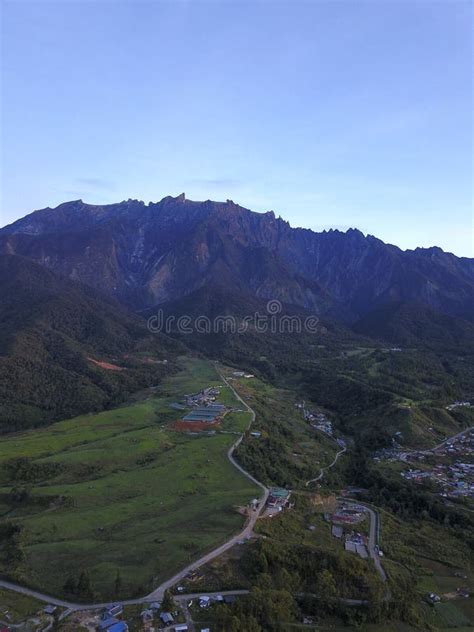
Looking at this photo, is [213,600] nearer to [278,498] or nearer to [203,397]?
[278,498]

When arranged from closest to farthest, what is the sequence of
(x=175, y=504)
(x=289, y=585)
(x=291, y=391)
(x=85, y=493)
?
(x=289, y=585) < (x=175, y=504) < (x=85, y=493) < (x=291, y=391)

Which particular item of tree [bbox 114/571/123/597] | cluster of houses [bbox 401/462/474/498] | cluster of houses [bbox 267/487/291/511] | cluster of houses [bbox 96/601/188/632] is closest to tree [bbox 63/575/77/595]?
tree [bbox 114/571/123/597]

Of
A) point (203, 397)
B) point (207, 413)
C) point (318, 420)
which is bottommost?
point (318, 420)

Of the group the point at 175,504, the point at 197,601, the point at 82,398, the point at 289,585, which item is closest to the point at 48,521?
the point at 175,504

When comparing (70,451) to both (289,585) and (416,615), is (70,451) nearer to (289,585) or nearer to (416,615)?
(289,585)

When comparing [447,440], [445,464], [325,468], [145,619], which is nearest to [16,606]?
[145,619]

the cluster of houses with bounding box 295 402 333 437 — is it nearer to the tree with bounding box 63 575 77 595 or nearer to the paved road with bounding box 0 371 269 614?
the paved road with bounding box 0 371 269 614

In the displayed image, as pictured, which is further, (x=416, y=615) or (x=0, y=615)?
(x=416, y=615)

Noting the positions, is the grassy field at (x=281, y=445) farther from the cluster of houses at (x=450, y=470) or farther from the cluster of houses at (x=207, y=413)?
the cluster of houses at (x=450, y=470)

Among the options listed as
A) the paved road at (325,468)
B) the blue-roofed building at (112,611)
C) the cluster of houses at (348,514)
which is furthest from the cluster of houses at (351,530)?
the blue-roofed building at (112,611)
